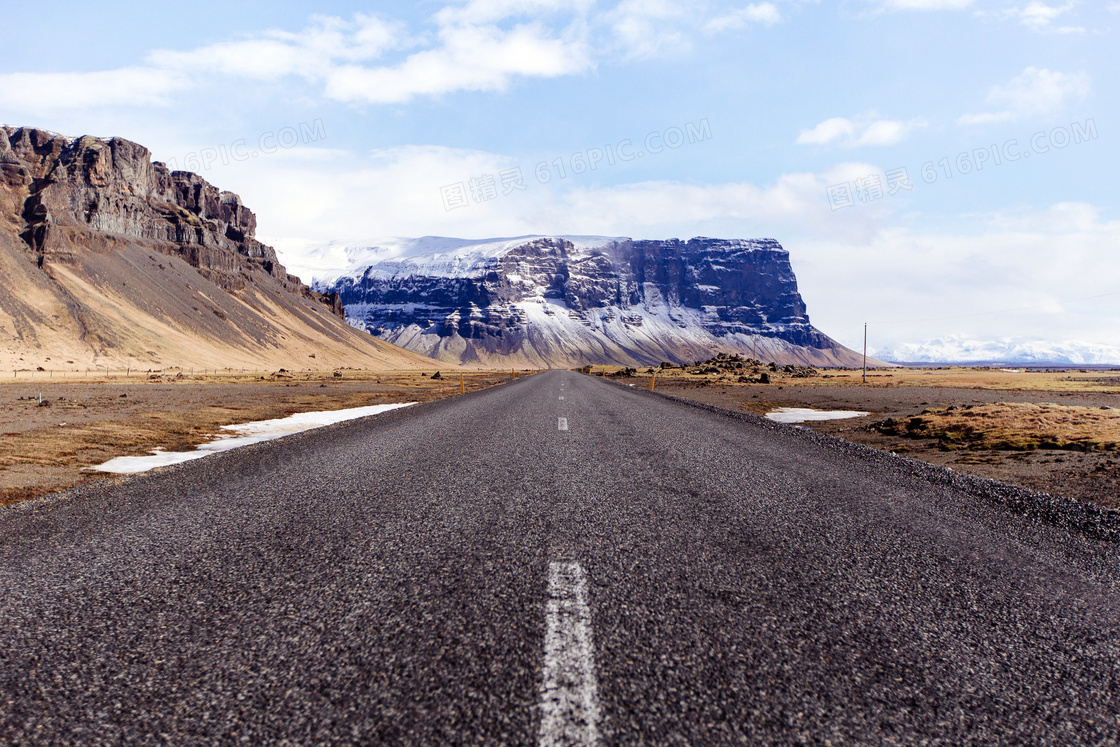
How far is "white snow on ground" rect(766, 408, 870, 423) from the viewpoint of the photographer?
2238 cm

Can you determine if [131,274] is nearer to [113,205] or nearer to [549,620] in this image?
[113,205]

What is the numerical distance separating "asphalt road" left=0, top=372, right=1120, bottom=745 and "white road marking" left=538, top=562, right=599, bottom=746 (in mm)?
14

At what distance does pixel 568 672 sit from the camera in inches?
117

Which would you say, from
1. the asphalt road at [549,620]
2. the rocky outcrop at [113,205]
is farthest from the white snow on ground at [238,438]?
the rocky outcrop at [113,205]

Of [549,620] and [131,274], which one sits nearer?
[549,620]

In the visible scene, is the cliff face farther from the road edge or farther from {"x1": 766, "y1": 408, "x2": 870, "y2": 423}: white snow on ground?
the road edge

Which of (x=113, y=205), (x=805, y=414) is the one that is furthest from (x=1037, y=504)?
(x=113, y=205)

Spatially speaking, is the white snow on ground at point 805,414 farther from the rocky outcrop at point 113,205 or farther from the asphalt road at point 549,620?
the rocky outcrop at point 113,205

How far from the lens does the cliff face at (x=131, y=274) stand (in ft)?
287

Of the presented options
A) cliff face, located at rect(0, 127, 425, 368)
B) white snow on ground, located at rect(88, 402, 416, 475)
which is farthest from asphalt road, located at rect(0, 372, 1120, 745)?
cliff face, located at rect(0, 127, 425, 368)

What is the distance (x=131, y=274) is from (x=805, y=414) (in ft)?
438

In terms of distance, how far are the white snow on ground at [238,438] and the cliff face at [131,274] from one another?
2875 inches

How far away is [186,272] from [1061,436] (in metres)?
159

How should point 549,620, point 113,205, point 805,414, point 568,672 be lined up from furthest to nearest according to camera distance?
1. point 113,205
2. point 805,414
3. point 549,620
4. point 568,672
